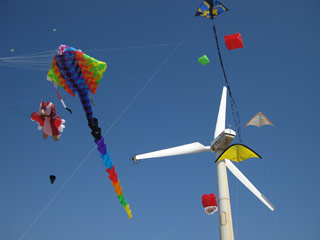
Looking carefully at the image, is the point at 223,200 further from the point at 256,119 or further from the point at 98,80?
the point at 98,80

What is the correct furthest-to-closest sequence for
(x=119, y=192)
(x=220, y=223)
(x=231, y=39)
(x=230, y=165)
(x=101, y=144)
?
(x=230, y=165) < (x=220, y=223) < (x=231, y=39) < (x=119, y=192) < (x=101, y=144)

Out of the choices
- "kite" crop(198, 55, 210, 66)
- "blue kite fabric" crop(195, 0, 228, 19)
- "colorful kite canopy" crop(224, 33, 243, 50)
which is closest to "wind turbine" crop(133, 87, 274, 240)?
"kite" crop(198, 55, 210, 66)

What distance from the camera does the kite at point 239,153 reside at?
17.8 metres

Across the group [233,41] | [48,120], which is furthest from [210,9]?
[48,120]

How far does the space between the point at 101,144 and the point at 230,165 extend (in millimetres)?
12556

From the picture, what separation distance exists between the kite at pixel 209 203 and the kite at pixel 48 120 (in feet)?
45.2

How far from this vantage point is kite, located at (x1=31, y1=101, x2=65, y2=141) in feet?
43.1

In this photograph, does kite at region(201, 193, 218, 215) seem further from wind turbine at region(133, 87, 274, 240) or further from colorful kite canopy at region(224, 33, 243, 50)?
colorful kite canopy at region(224, 33, 243, 50)

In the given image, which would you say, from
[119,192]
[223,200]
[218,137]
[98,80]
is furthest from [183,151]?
[98,80]

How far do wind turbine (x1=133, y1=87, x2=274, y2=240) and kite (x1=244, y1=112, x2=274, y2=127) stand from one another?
1599mm

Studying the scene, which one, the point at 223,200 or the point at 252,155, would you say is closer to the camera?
the point at 252,155

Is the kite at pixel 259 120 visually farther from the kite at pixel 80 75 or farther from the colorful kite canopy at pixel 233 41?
the kite at pixel 80 75

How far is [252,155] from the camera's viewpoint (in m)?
17.9

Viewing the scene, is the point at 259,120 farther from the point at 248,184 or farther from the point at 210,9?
the point at 210,9
